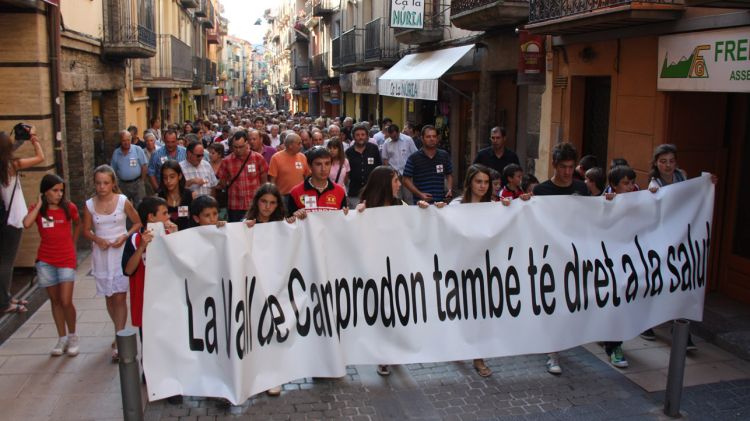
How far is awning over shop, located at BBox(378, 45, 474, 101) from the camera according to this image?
14.8 metres

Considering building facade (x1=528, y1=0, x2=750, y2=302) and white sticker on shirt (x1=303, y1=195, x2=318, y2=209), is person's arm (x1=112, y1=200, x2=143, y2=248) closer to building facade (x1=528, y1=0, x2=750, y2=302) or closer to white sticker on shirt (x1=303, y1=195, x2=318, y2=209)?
white sticker on shirt (x1=303, y1=195, x2=318, y2=209)

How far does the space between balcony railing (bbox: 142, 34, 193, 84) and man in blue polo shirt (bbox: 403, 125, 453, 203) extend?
13.4 m

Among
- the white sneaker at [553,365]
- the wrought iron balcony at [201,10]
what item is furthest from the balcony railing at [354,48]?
the white sneaker at [553,365]

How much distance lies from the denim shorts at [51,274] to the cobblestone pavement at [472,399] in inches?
63.4

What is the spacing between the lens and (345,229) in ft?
17.0

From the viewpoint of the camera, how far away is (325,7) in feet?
122

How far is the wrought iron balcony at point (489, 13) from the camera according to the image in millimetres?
12102

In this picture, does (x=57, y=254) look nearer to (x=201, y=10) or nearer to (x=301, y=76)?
(x=201, y=10)

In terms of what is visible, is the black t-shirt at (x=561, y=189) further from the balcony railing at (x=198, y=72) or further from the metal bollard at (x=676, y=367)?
the balcony railing at (x=198, y=72)

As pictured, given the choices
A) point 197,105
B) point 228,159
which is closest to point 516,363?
point 228,159

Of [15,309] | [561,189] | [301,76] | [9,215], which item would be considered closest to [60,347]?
[15,309]

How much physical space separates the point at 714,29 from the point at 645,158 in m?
1.78

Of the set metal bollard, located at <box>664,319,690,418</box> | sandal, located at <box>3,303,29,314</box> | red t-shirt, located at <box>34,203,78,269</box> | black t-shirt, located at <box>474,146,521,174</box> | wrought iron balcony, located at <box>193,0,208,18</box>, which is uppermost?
wrought iron balcony, located at <box>193,0,208,18</box>

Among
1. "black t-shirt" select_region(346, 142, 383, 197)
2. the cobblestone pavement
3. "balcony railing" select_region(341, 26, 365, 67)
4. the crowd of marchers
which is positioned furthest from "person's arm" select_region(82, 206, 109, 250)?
"balcony railing" select_region(341, 26, 365, 67)
